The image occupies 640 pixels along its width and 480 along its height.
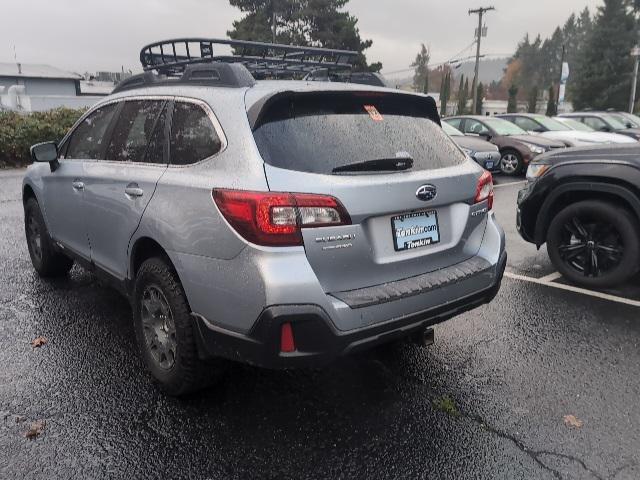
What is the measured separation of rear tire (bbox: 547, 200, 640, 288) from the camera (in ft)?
14.8

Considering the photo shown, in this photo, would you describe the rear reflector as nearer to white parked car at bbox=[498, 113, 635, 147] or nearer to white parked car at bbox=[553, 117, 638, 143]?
white parked car at bbox=[553, 117, 638, 143]

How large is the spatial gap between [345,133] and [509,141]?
11.4m

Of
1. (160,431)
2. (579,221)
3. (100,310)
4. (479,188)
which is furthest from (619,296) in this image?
(100,310)

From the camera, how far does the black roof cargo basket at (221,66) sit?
2.81 m

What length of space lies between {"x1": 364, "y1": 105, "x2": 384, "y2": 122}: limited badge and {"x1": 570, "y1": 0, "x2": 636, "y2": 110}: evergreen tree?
5328 cm

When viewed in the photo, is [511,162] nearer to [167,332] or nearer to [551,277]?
[551,277]

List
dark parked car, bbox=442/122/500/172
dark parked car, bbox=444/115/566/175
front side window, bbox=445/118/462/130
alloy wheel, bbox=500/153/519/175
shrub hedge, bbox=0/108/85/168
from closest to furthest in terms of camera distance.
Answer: dark parked car, bbox=442/122/500/172, dark parked car, bbox=444/115/566/175, alloy wheel, bbox=500/153/519/175, front side window, bbox=445/118/462/130, shrub hedge, bbox=0/108/85/168

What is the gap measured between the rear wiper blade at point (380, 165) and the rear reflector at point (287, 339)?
2.46ft

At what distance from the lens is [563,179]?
4883 mm

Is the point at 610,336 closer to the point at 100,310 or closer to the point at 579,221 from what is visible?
the point at 579,221

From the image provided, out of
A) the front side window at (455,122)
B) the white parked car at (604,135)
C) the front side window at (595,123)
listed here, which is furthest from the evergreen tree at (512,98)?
the front side window at (455,122)

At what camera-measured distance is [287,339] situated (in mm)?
2311

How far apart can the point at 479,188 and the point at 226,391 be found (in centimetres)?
187

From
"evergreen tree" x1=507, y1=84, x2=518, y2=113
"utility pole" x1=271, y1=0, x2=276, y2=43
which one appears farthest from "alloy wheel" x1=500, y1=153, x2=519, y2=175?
"evergreen tree" x1=507, y1=84, x2=518, y2=113
